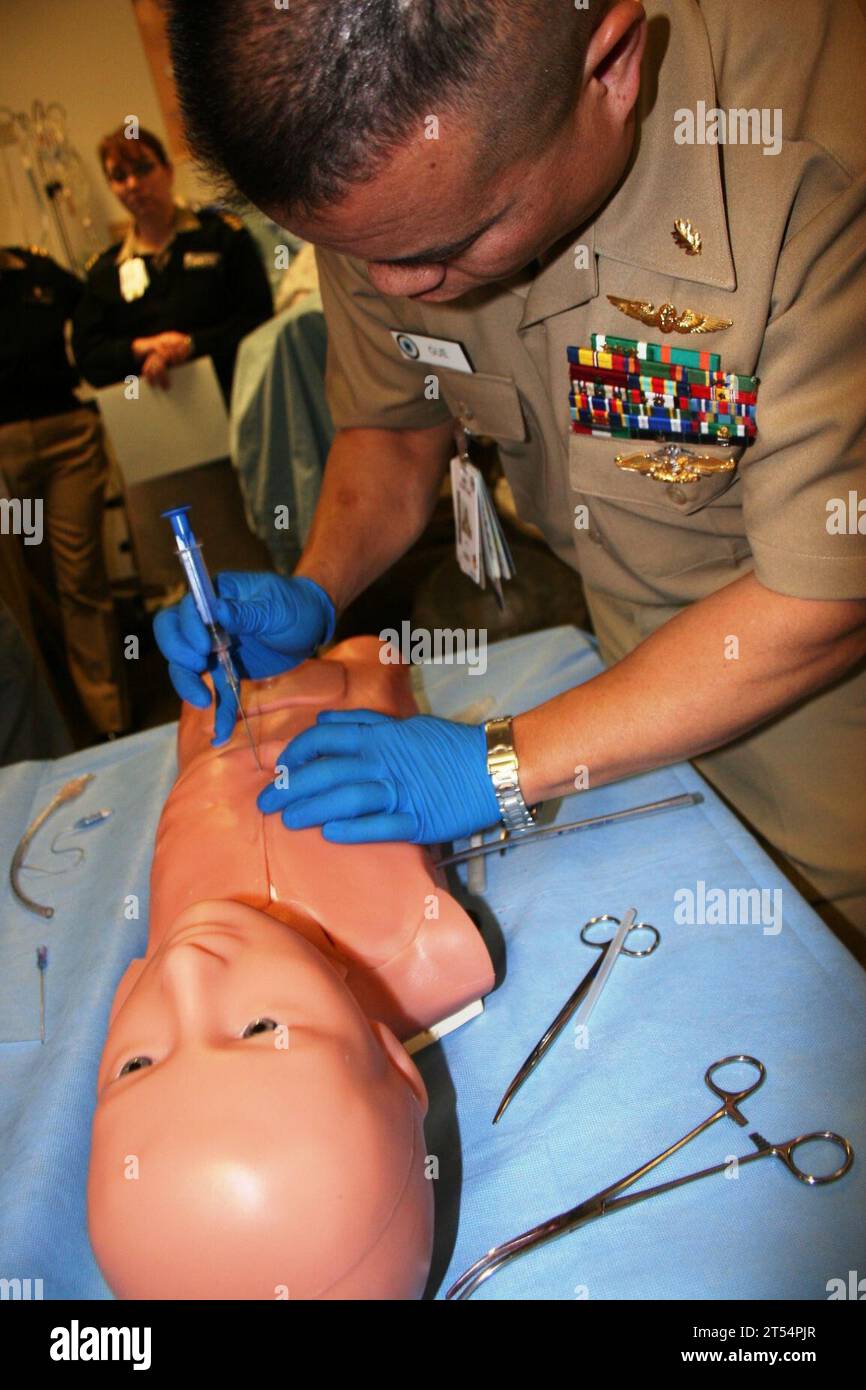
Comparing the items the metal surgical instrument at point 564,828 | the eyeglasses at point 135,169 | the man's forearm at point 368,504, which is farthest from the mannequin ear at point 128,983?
the eyeglasses at point 135,169

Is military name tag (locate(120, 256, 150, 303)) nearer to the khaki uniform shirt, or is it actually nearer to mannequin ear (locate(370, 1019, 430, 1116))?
the khaki uniform shirt

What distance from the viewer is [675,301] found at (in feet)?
3.75

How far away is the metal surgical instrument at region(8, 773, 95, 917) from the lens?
4.91 feet

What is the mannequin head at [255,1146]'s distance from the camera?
2.73 ft

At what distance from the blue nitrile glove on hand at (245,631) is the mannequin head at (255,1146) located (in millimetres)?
472

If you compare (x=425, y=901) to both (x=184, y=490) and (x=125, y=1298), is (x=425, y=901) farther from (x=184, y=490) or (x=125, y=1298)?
(x=184, y=490)

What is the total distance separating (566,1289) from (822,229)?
99 cm

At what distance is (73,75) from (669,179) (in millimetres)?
4303

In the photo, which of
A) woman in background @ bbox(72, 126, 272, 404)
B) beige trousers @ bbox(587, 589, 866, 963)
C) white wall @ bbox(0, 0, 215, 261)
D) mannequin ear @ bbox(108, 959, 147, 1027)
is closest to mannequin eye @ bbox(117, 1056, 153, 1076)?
mannequin ear @ bbox(108, 959, 147, 1027)

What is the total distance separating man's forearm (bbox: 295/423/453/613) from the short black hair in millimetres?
798

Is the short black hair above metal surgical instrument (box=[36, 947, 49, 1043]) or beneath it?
above

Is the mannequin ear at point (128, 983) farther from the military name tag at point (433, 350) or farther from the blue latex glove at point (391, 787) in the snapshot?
the military name tag at point (433, 350)

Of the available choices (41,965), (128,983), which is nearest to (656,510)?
(128,983)

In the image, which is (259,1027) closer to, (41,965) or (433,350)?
(41,965)
